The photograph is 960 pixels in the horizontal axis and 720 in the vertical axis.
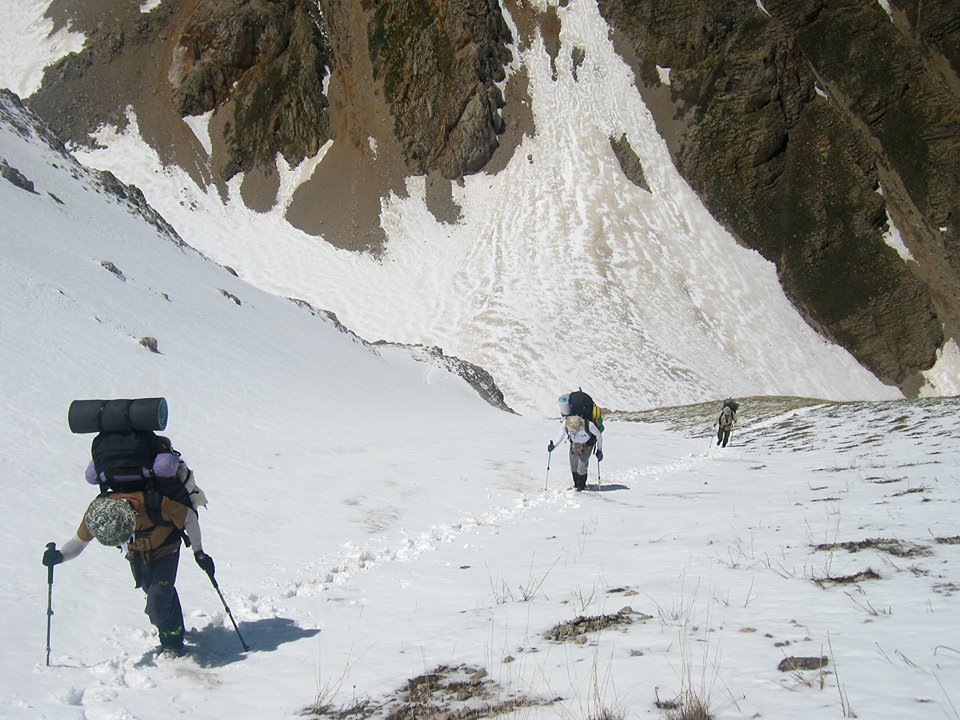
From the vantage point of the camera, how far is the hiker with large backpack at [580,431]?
11906 millimetres

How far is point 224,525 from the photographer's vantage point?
858 centimetres

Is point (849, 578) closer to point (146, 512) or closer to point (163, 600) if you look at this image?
point (163, 600)

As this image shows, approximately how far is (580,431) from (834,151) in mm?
63894

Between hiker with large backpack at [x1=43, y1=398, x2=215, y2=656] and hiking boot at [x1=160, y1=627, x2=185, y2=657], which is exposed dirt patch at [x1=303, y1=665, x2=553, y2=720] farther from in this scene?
hiker with large backpack at [x1=43, y1=398, x2=215, y2=656]

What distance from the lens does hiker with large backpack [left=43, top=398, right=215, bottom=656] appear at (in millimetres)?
4891

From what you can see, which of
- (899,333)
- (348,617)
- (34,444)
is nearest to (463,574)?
(348,617)

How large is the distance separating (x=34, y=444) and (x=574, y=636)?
8.37 metres

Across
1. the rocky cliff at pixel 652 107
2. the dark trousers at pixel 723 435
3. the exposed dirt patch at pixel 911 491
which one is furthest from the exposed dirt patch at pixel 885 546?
the rocky cliff at pixel 652 107

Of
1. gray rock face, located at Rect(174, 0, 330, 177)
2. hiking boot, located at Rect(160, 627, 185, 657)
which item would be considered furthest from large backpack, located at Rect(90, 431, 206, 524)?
gray rock face, located at Rect(174, 0, 330, 177)

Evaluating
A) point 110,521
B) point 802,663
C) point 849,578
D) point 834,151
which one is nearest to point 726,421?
point 849,578

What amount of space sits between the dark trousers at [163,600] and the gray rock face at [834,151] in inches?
2428

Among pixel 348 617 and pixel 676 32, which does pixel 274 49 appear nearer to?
pixel 676 32

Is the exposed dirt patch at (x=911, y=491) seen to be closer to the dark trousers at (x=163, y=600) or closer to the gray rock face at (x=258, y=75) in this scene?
the dark trousers at (x=163, y=600)

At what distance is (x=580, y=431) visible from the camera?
39.3ft
